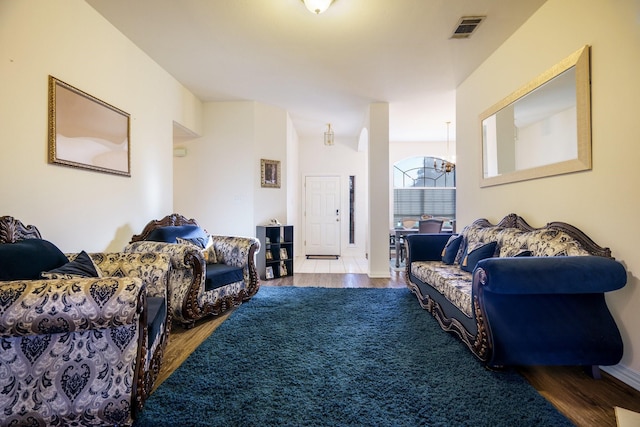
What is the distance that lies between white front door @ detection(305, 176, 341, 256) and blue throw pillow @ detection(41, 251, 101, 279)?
17.9 feet

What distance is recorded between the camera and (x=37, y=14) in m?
1.94

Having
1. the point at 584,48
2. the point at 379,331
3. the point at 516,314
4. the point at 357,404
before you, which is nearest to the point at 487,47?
the point at 584,48

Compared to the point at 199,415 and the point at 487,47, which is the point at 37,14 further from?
the point at 487,47

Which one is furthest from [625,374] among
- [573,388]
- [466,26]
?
[466,26]

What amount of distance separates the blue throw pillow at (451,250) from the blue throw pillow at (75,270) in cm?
300

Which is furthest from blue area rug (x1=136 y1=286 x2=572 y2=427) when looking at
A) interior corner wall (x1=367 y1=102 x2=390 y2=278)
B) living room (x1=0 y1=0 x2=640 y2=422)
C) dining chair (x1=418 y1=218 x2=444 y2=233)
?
dining chair (x1=418 y1=218 x2=444 y2=233)

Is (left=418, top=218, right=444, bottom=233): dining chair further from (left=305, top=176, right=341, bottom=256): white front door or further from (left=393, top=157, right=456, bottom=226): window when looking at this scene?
(left=305, top=176, right=341, bottom=256): white front door

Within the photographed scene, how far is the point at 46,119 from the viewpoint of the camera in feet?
6.61

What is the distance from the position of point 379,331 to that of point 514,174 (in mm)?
1878

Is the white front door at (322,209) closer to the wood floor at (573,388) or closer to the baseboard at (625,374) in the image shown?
the wood floor at (573,388)

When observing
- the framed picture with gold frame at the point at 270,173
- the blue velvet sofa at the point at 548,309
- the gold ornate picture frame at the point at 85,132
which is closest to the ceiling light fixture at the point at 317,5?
the gold ornate picture frame at the point at 85,132

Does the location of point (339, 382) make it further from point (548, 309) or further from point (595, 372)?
point (595, 372)

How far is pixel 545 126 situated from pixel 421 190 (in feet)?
16.0

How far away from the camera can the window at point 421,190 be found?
7121mm
